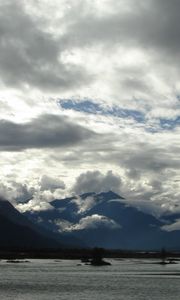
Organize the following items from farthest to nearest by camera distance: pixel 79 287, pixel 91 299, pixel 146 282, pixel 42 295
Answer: pixel 146 282, pixel 79 287, pixel 42 295, pixel 91 299

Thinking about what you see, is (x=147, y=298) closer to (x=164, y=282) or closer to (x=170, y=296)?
(x=170, y=296)

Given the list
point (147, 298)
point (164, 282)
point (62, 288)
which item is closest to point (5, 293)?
point (62, 288)

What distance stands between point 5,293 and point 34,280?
136ft

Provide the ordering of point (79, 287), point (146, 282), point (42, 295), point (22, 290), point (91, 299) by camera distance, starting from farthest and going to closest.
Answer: point (146, 282) → point (79, 287) → point (22, 290) → point (42, 295) → point (91, 299)

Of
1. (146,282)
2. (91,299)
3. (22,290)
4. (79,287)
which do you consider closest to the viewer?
(91,299)

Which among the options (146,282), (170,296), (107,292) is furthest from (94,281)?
(170,296)

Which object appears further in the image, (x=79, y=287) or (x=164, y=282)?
(x=164, y=282)

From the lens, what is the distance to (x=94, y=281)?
160 m

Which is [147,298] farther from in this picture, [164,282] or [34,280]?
[34,280]

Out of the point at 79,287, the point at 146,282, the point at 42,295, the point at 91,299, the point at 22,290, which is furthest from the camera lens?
the point at 146,282

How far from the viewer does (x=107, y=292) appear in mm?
127875

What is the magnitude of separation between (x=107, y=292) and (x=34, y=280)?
40.1 m

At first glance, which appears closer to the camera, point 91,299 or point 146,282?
point 91,299

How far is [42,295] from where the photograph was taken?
120 metres
